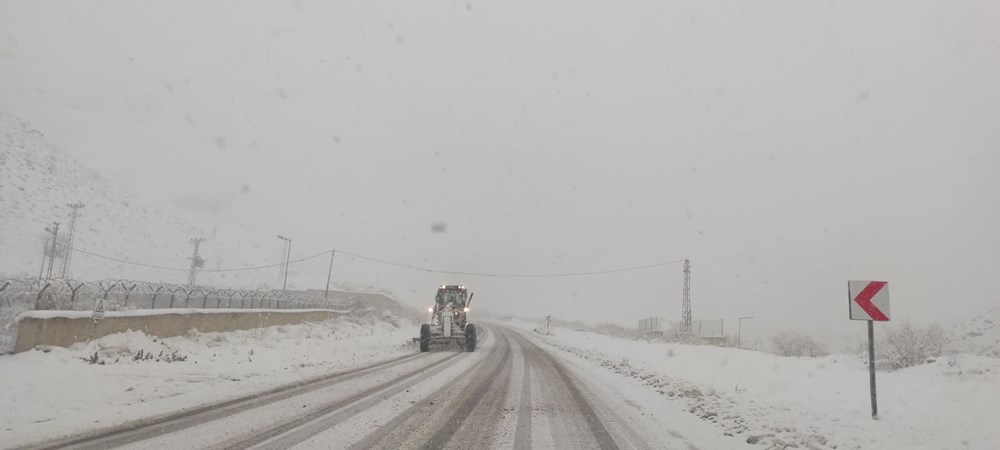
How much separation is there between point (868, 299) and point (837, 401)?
219 cm

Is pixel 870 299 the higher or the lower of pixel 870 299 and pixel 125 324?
the higher

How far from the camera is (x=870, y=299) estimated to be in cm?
865

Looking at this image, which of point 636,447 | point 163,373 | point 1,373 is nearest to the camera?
point 636,447

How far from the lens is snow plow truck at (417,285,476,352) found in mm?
21125

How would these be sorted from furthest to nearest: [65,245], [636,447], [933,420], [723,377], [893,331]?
[65,245] < [893,331] < [723,377] < [933,420] < [636,447]

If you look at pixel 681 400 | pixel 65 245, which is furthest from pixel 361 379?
pixel 65 245

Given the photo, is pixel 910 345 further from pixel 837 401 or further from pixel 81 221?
pixel 81 221

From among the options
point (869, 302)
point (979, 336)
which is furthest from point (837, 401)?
point (979, 336)

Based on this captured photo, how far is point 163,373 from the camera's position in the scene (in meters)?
10.7

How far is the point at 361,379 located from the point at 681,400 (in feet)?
23.3

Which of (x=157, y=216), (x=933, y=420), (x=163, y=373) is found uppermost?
(x=157, y=216)

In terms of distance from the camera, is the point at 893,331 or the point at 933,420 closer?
the point at 933,420

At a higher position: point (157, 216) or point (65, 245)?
point (157, 216)

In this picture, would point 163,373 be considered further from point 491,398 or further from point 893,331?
point 893,331
